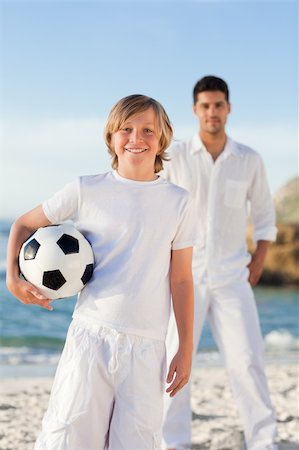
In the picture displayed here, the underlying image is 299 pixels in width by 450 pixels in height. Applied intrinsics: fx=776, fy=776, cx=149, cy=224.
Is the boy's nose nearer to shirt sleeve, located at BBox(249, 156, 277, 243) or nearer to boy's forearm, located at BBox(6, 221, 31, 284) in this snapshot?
boy's forearm, located at BBox(6, 221, 31, 284)

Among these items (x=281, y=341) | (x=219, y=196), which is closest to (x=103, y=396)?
(x=219, y=196)

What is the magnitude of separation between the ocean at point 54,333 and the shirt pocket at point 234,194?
4670 millimetres

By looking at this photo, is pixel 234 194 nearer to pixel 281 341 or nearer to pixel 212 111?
pixel 212 111

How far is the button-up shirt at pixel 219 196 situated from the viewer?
471cm

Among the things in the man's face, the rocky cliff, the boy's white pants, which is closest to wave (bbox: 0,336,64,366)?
the man's face

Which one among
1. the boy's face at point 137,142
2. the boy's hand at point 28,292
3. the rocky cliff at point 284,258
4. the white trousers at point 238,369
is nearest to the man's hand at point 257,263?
the white trousers at point 238,369

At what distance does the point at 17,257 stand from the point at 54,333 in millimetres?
13005

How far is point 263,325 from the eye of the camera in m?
18.7

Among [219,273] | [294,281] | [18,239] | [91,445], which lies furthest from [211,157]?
[294,281]

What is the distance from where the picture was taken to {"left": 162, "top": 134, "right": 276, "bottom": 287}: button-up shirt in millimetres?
4711

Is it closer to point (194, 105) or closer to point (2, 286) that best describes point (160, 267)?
point (194, 105)

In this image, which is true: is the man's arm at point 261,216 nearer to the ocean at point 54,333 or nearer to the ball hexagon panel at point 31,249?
the ball hexagon panel at point 31,249

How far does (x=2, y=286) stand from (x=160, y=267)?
22823 mm

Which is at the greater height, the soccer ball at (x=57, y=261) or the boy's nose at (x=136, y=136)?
the boy's nose at (x=136, y=136)
